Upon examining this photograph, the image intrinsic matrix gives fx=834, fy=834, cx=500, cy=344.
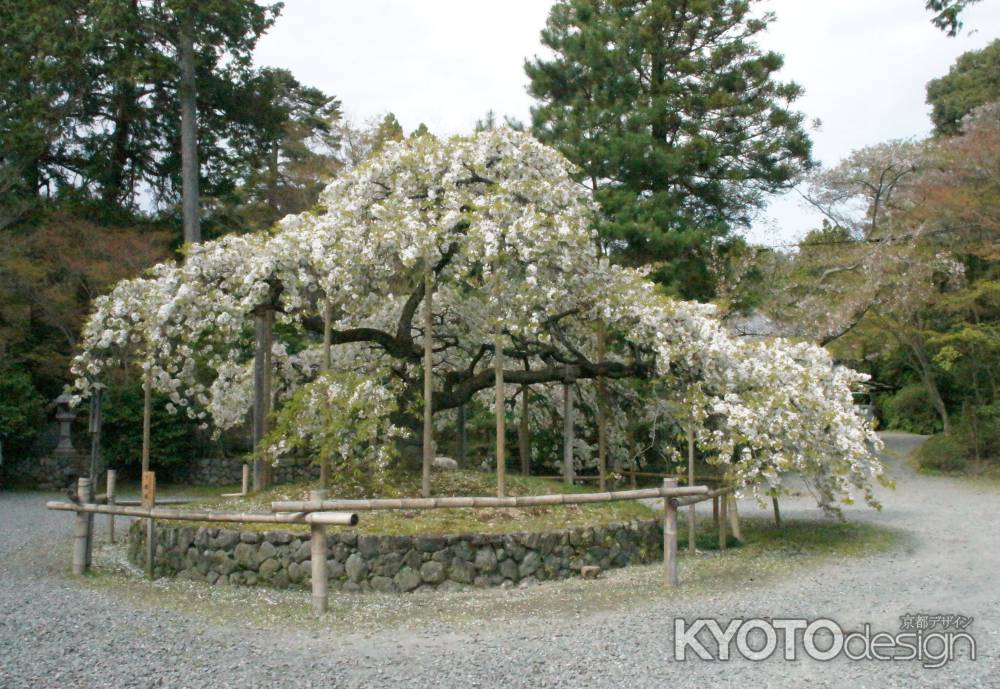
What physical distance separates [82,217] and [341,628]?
52.4ft

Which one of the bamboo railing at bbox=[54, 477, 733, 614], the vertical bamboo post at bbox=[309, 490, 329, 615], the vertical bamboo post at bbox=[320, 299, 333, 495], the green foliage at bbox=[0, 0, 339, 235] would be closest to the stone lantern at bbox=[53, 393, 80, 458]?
the green foliage at bbox=[0, 0, 339, 235]

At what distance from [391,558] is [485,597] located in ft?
3.06

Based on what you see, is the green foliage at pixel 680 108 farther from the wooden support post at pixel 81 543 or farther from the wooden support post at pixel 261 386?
the wooden support post at pixel 81 543

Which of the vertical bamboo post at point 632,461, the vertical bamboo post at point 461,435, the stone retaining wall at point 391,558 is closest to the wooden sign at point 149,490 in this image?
the stone retaining wall at point 391,558

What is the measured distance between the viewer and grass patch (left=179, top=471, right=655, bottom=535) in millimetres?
7598

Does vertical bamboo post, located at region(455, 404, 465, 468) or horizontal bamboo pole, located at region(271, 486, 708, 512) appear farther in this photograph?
vertical bamboo post, located at region(455, 404, 465, 468)

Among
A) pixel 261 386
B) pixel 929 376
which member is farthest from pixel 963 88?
pixel 261 386

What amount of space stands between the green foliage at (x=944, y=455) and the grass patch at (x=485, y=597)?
10846mm

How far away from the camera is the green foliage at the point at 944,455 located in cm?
1806

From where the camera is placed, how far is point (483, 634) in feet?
17.3

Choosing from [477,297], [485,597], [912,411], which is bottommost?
[485,597]

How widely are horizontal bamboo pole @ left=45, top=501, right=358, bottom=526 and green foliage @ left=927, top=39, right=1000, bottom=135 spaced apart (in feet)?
73.0

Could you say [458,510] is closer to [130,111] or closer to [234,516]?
[234,516]

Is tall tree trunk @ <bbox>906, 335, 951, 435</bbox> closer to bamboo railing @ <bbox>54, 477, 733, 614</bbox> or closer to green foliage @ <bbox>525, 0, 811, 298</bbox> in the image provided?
green foliage @ <bbox>525, 0, 811, 298</bbox>
